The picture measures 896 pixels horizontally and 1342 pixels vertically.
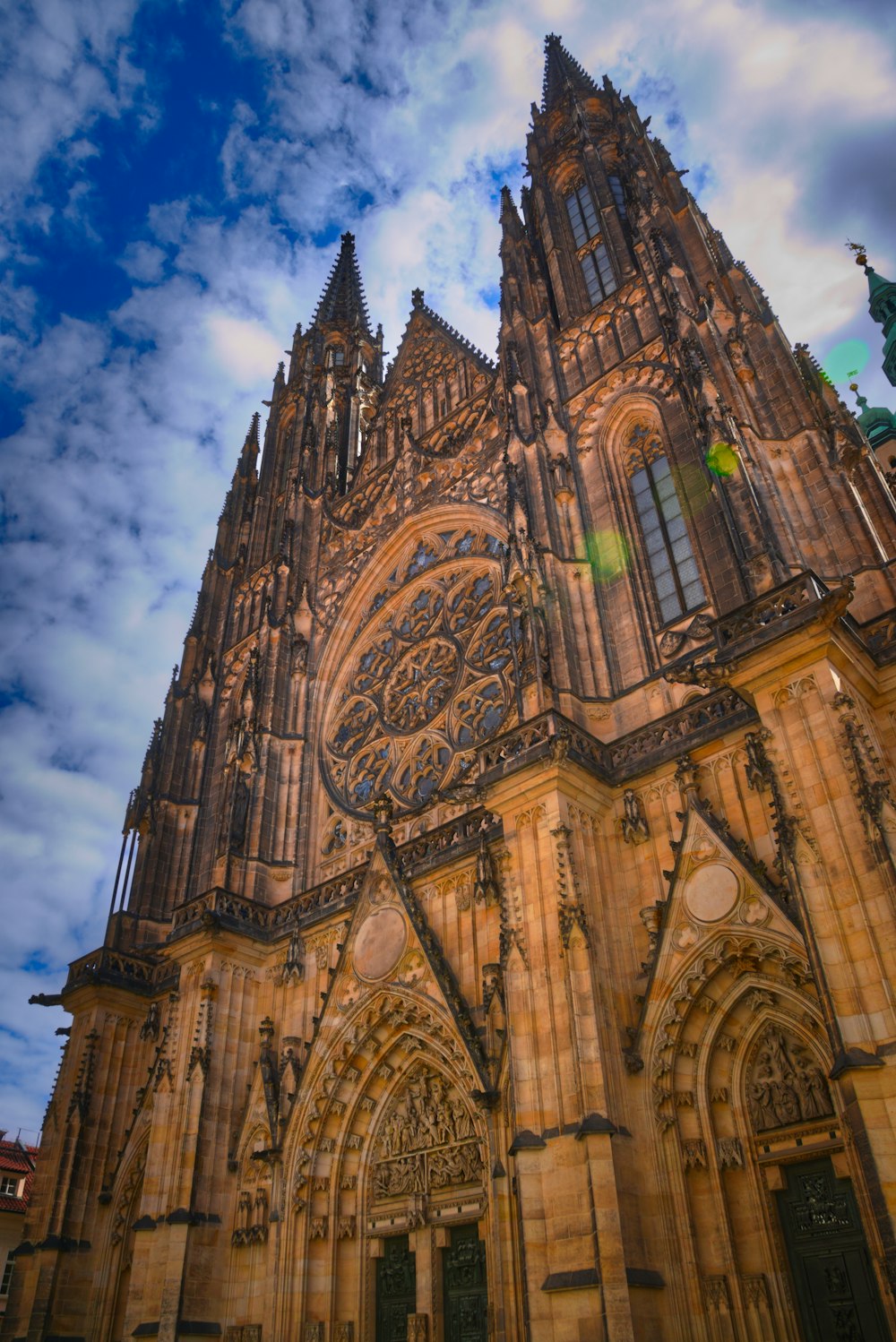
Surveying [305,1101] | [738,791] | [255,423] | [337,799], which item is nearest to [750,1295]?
[738,791]

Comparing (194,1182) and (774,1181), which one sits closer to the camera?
(774,1181)

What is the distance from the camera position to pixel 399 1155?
44.3ft

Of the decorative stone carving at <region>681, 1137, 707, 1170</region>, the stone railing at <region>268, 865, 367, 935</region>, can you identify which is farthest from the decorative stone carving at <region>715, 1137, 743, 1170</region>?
the stone railing at <region>268, 865, 367, 935</region>

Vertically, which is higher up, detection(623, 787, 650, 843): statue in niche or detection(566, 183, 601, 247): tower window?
detection(566, 183, 601, 247): tower window

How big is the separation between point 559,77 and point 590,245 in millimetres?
8385

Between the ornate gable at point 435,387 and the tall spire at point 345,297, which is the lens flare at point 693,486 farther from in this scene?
the tall spire at point 345,297

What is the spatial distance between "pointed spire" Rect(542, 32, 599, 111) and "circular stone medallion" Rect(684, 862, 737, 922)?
20.6 meters

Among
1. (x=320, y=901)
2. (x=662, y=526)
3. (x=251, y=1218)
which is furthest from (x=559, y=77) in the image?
(x=251, y=1218)

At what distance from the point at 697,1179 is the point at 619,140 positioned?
20.2 m

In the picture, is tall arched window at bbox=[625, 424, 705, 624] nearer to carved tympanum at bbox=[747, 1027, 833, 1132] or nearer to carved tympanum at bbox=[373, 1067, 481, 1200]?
carved tympanum at bbox=[747, 1027, 833, 1132]

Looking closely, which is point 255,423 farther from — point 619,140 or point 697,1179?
point 697,1179

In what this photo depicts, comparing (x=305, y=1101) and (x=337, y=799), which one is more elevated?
(x=337, y=799)

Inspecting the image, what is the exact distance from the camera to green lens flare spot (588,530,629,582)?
49.9ft

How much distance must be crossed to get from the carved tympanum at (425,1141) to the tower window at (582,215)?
16.7m
